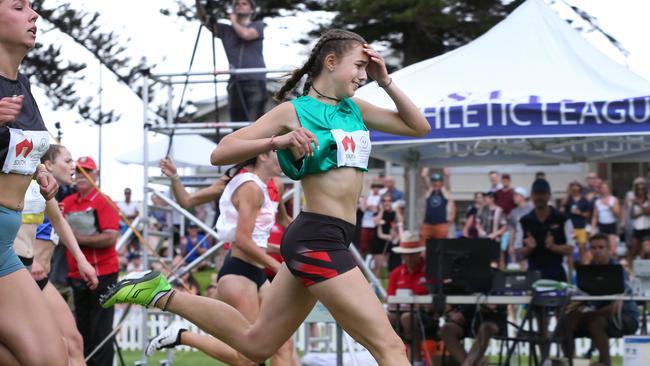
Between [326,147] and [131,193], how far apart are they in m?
19.1

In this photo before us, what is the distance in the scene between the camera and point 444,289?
10141mm

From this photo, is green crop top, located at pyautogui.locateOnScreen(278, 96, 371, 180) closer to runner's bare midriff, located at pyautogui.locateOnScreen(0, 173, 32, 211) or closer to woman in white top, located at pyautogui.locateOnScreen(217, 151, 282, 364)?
runner's bare midriff, located at pyautogui.locateOnScreen(0, 173, 32, 211)

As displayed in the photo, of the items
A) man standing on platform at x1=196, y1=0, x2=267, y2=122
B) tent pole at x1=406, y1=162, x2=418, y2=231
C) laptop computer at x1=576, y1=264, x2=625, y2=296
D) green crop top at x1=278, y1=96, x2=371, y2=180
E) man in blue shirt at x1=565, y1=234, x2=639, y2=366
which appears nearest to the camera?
green crop top at x1=278, y1=96, x2=371, y2=180

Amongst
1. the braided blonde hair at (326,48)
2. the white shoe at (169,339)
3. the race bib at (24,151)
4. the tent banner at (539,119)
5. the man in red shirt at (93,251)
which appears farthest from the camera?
the man in red shirt at (93,251)

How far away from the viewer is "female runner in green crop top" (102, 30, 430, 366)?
514cm

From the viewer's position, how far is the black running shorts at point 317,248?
524 centimetres

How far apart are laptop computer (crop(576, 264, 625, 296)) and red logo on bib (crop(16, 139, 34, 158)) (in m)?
6.11

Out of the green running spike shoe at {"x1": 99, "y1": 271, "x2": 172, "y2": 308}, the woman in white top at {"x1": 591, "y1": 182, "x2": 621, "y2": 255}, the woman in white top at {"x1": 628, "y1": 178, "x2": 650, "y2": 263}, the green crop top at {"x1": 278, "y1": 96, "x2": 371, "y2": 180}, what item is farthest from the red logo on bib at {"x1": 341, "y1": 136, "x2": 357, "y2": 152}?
the woman in white top at {"x1": 591, "y1": 182, "x2": 621, "y2": 255}

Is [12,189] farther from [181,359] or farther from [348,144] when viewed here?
[181,359]

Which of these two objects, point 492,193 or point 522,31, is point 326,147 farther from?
point 492,193

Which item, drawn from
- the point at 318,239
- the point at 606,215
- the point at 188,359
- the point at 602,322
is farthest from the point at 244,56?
the point at 606,215

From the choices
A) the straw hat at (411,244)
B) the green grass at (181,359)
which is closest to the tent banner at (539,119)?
the straw hat at (411,244)

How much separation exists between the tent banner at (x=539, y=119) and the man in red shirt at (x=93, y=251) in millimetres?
2705

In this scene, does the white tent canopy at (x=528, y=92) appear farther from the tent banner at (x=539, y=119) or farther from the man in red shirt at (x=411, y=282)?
the man in red shirt at (x=411, y=282)
